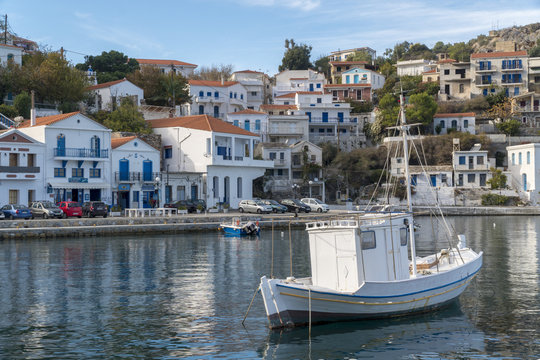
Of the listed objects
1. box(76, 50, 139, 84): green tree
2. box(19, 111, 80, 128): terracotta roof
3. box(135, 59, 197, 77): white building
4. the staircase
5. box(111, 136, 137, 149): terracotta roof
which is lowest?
box(111, 136, 137, 149): terracotta roof

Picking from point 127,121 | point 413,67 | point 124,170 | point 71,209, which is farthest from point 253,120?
point 413,67

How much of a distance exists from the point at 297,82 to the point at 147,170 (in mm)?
47243

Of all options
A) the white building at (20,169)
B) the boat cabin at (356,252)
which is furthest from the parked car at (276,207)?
the boat cabin at (356,252)

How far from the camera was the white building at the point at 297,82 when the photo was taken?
338 ft

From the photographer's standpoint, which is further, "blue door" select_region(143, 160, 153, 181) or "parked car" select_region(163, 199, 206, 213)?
"blue door" select_region(143, 160, 153, 181)

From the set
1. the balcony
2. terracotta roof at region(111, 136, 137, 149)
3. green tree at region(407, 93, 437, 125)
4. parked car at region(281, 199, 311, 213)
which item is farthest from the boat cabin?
green tree at region(407, 93, 437, 125)

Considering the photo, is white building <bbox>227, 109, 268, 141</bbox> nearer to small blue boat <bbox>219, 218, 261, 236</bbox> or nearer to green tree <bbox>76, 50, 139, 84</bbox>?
green tree <bbox>76, 50, 139, 84</bbox>

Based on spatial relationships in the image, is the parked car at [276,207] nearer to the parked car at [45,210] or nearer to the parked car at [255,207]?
the parked car at [255,207]

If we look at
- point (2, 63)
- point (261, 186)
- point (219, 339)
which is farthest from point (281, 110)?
point (219, 339)

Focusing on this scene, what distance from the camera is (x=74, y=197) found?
2314 inches

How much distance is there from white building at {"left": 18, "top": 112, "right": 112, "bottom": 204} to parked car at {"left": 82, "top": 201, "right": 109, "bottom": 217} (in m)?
4.38

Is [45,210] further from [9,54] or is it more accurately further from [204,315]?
[9,54]

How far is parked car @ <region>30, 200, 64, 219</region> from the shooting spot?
5128 cm

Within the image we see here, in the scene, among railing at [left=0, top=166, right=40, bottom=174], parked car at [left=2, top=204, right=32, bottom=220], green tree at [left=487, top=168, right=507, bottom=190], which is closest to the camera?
parked car at [left=2, top=204, right=32, bottom=220]
